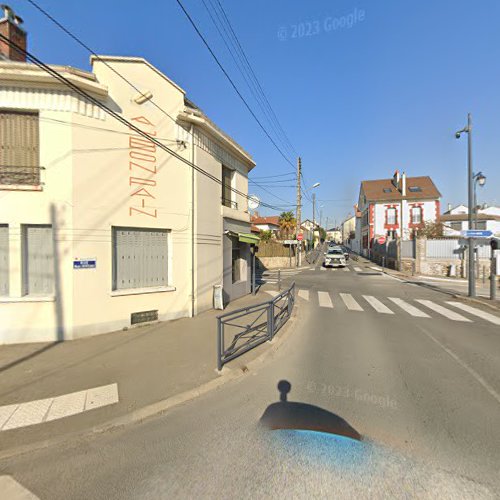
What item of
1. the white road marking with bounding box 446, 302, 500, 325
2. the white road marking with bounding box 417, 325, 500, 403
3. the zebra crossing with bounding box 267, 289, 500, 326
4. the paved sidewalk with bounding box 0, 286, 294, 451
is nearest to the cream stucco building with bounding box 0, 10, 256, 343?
the paved sidewalk with bounding box 0, 286, 294, 451

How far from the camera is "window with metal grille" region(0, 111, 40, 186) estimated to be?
5.84 metres

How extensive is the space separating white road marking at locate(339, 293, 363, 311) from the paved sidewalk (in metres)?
5.19

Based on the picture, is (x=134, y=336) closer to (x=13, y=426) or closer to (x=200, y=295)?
(x=200, y=295)

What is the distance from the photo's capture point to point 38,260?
599 centimetres

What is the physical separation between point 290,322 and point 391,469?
5.17m

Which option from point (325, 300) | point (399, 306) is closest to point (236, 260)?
point (325, 300)

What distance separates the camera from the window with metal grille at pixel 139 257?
22.2 ft

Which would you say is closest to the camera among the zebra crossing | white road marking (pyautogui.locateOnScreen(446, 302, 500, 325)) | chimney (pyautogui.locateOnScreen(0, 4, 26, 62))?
chimney (pyautogui.locateOnScreen(0, 4, 26, 62))

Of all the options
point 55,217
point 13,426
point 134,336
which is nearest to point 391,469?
point 13,426

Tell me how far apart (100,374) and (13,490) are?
6.78 feet

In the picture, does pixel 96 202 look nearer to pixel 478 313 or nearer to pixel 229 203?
pixel 229 203

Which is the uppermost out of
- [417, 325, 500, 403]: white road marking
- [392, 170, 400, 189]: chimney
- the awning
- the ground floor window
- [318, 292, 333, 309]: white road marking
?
[392, 170, 400, 189]: chimney

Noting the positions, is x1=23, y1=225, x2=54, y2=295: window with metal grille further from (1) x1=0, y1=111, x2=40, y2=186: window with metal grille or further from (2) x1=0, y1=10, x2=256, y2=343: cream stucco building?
(1) x1=0, y1=111, x2=40, y2=186: window with metal grille

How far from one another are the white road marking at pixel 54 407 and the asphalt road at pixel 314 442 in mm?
579
